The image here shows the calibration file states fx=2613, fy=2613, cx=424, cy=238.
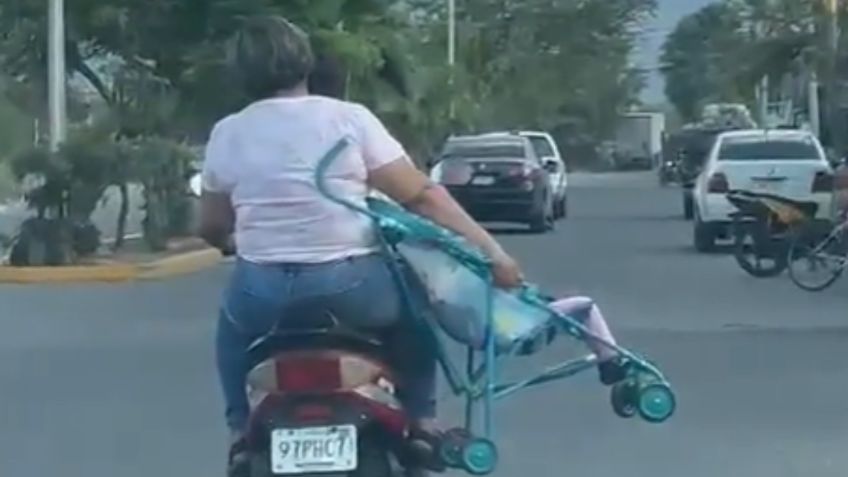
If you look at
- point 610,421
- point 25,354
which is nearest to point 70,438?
point 610,421

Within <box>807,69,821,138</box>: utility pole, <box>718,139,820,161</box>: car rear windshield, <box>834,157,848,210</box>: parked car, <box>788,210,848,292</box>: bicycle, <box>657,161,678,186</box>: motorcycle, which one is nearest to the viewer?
<box>834,157,848,210</box>: parked car

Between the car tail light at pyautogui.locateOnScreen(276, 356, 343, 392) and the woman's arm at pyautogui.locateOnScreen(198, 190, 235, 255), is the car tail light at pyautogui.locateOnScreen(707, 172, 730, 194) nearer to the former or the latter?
the woman's arm at pyautogui.locateOnScreen(198, 190, 235, 255)

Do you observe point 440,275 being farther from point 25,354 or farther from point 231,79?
point 25,354

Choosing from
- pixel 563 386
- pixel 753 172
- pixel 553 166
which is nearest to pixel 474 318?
pixel 563 386

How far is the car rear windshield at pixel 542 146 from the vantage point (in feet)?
147

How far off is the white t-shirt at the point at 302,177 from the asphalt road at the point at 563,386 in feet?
6.37

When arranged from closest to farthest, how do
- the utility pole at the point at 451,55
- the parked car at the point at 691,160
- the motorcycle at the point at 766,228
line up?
the motorcycle at the point at 766,228
the parked car at the point at 691,160
the utility pole at the point at 451,55

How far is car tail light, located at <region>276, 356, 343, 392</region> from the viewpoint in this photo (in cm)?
822

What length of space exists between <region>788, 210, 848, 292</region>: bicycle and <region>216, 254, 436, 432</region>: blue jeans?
15.2 meters

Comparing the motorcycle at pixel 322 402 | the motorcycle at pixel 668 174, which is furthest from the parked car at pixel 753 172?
the motorcycle at pixel 668 174

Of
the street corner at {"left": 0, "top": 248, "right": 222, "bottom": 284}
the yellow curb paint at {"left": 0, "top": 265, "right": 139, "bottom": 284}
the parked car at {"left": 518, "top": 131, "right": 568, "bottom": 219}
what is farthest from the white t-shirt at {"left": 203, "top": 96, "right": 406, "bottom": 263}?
the parked car at {"left": 518, "top": 131, "right": 568, "bottom": 219}

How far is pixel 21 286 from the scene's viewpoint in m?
26.0

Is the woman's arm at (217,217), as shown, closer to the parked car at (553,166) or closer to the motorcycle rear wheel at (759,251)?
the motorcycle rear wheel at (759,251)

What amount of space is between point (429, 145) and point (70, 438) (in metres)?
43.2
